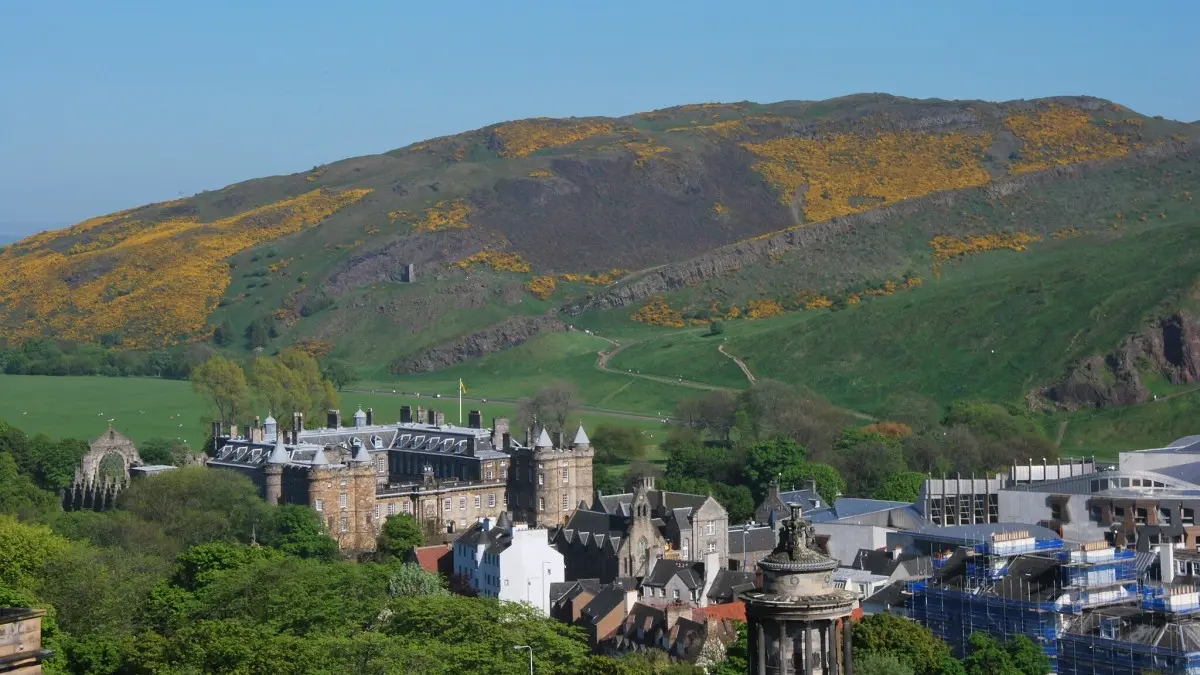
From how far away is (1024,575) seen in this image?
81188 millimetres

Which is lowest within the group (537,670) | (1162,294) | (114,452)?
(537,670)

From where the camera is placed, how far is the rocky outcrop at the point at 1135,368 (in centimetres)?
18125

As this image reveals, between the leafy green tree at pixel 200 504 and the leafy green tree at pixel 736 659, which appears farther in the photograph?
the leafy green tree at pixel 200 504

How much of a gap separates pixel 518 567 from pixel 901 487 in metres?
38.8

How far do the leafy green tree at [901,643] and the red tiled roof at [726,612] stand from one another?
11.2m

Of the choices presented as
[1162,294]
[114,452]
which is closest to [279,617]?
[114,452]

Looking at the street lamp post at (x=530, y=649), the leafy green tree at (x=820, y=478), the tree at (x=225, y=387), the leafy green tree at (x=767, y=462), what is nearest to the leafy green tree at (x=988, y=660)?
the street lamp post at (x=530, y=649)

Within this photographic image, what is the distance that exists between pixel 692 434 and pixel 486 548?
198 ft

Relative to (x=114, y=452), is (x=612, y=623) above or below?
below

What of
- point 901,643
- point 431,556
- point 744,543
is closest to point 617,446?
point 431,556

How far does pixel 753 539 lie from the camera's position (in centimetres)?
11300

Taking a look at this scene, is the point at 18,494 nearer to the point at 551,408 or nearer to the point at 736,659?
the point at 551,408

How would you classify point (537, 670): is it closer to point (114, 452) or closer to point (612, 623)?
point (612, 623)

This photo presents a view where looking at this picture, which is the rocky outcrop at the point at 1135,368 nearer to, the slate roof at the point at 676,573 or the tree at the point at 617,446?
the tree at the point at 617,446
